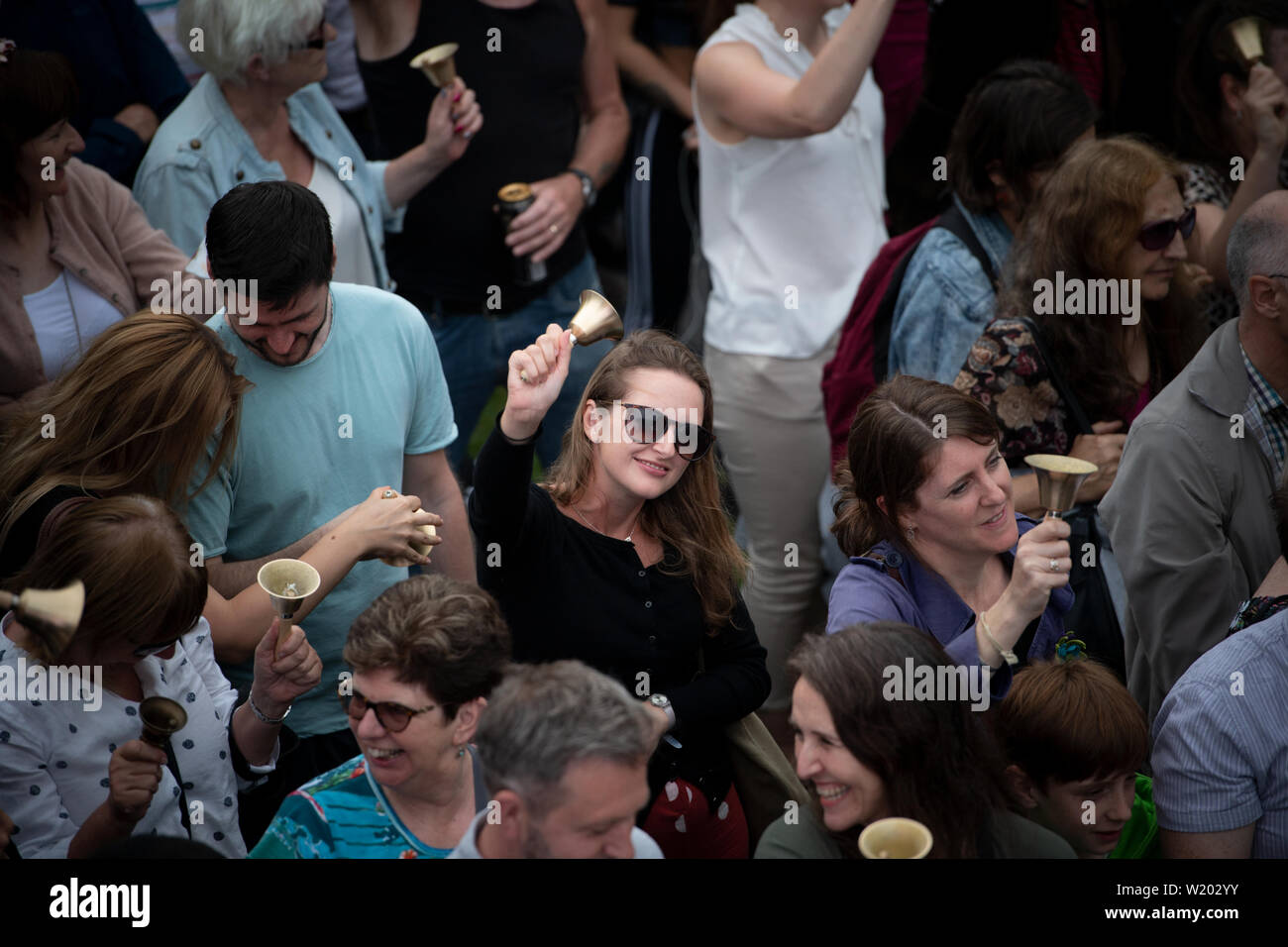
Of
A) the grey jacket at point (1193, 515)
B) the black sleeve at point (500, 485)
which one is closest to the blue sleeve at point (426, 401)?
the black sleeve at point (500, 485)

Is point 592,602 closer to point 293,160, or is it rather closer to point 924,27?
point 293,160

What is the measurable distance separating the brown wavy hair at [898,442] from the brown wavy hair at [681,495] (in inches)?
13.2

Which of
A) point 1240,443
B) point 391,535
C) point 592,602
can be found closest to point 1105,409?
point 1240,443

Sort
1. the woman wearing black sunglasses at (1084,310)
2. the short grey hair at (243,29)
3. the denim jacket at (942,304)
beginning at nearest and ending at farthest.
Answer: the woman wearing black sunglasses at (1084,310) → the short grey hair at (243,29) → the denim jacket at (942,304)

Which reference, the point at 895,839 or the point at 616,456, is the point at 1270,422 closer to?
the point at 616,456

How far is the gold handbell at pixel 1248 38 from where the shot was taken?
191 inches

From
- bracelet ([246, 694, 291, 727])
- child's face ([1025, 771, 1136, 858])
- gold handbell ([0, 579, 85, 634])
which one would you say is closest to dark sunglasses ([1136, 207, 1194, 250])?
child's face ([1025, 771, 1136, 858])

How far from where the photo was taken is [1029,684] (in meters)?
3.02

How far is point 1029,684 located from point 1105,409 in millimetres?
1313

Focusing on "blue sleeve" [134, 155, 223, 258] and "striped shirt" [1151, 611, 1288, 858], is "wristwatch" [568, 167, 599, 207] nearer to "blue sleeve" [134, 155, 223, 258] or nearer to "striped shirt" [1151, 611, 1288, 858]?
"blue sleeve" [134, 155, 223, 258]

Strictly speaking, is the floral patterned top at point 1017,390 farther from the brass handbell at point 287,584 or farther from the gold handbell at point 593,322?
the brass handbell at point 287,584

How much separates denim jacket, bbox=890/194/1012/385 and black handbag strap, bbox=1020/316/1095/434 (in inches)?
13.1

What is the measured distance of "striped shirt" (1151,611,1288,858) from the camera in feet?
9.36

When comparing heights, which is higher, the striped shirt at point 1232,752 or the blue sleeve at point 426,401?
the blue sleeve at point 426,401
